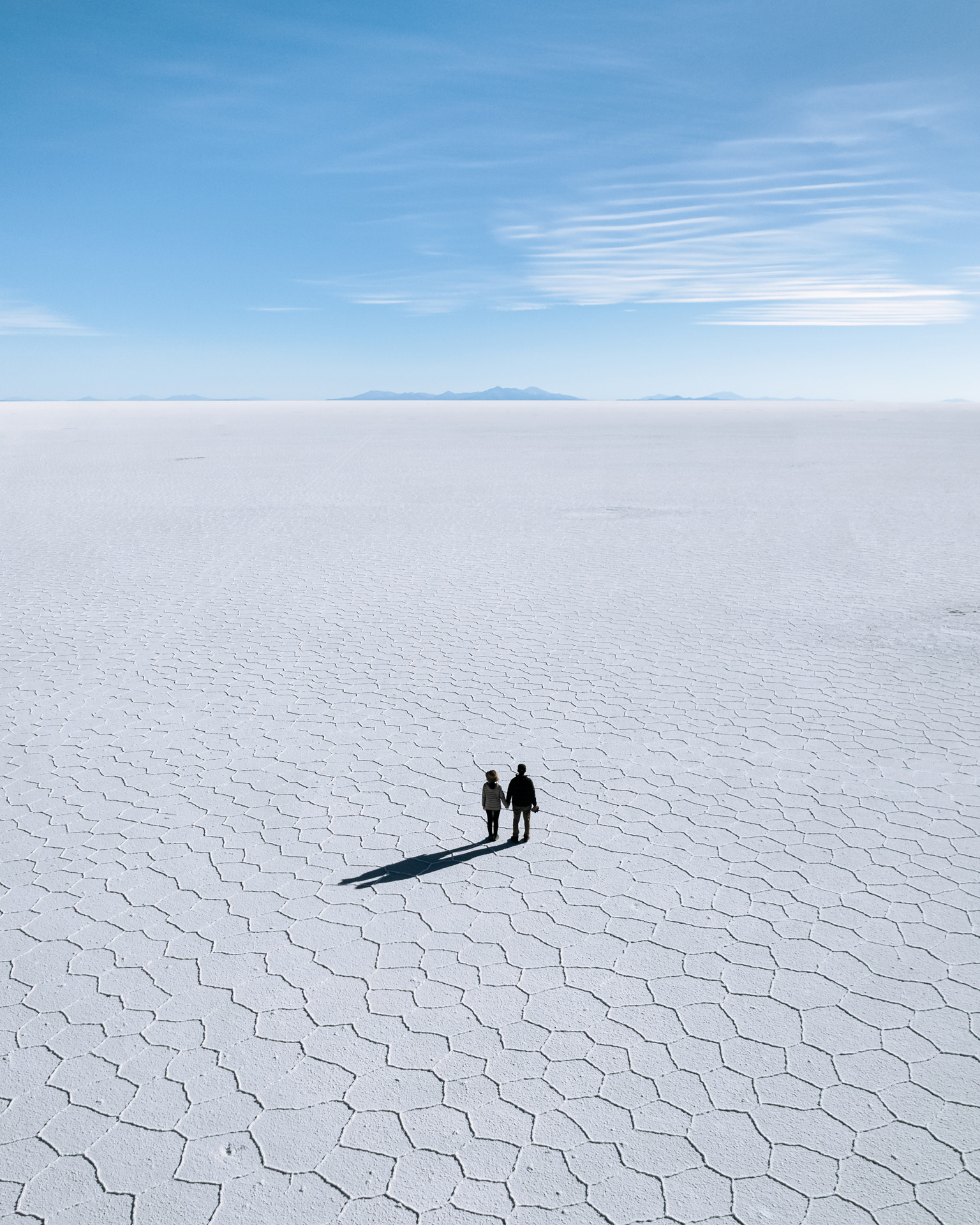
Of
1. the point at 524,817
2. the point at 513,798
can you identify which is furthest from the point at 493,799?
the point at 524,817

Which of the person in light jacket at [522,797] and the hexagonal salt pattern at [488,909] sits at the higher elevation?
the person in light jacket at [522,797]

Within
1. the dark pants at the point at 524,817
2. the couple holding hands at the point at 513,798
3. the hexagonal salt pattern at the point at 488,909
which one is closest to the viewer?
the hexagonal salt pattern at the point at 488,909

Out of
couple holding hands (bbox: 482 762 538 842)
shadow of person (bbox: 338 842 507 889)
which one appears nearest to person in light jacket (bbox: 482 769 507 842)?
couple holding hands (bbox: 482 762 538 842)

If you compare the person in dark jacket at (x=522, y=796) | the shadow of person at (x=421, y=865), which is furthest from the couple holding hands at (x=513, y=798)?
the shadow of person at (x=421, y=865)

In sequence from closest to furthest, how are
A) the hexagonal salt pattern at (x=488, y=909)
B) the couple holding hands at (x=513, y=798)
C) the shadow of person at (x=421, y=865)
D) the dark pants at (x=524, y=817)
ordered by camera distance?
the hexagonal salt pattern at (x=488, y=909) → the shadow of person at (x=421, y=865) → the couple holding hands at (x=513, y=798) → the dark pants at (x=524, y=817)

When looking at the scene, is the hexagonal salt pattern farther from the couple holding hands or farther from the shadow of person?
the couple holding hands

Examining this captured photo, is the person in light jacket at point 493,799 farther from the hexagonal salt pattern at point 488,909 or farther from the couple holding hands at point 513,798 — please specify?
the hexagonal salt pattern at point 488,909

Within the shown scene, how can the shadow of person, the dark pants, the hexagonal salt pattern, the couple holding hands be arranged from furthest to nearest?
the dark pants → the couple holding hands → the shadow of person → the hexagonal salt pattern
